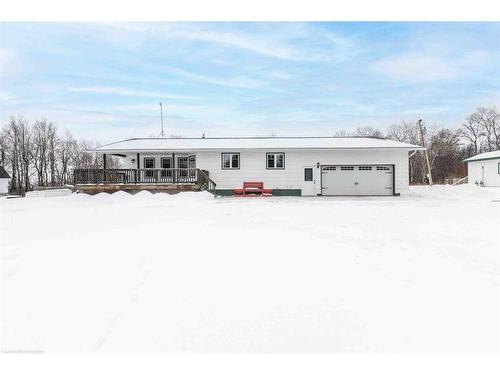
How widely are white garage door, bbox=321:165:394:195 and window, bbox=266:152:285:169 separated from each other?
8.24ft

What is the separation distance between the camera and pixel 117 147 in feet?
70.7

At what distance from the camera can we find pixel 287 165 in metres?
20.7

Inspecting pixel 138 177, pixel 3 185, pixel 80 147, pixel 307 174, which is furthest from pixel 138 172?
pixel 80 147

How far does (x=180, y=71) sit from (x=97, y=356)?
1048 centimetres

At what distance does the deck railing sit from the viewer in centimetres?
1900

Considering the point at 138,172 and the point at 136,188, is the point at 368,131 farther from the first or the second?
the point at 136,188

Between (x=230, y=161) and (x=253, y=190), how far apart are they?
229 cm

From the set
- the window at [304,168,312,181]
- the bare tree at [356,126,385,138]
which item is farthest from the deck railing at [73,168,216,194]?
the bare tree at [356,126,385,138]

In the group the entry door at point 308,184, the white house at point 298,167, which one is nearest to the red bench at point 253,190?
the white house at point 298,167

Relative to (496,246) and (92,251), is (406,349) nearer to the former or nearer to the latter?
(496,246)

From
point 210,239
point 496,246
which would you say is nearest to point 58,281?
point 210,239

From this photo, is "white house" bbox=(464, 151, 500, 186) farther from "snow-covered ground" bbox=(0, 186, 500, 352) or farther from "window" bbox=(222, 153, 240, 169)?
"snow-covered ground" bbox=(0, 186, 500, 352)

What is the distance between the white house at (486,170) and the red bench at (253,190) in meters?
21.7

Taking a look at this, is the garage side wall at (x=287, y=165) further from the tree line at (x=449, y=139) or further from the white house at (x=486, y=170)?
the tree line at (x=449, y=139)
